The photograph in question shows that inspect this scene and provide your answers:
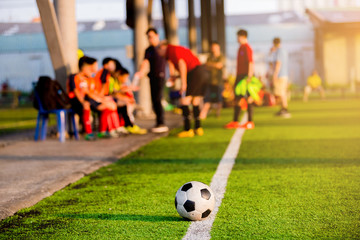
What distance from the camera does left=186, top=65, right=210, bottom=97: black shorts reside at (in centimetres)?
941

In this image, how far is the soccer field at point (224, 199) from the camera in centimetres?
331

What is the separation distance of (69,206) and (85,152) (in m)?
3.35

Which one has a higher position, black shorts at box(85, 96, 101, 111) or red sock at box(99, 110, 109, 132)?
black shorts at box(85, 96, 101, 111)

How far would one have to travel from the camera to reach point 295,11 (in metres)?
49.7

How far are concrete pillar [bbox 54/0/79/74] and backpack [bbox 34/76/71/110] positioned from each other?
812mm

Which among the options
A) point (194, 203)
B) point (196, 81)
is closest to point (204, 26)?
point (196, 81)

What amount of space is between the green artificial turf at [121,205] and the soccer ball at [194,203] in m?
0.07

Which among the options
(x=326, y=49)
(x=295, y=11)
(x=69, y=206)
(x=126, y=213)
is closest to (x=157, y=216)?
(x=126, y=213)

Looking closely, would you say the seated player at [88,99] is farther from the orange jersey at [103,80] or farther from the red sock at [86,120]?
the orange jersey at [103,80]

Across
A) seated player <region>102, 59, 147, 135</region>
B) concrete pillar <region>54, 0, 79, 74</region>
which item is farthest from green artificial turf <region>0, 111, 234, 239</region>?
concrete pillar <region>54, 0, 79, 74</region>

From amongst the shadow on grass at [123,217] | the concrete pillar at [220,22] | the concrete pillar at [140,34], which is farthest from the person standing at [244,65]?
the concrete pillar at [220,22]

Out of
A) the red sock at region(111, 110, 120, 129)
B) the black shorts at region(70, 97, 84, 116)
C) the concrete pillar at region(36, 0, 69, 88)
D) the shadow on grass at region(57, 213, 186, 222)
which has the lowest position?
the red sock at region(111, 110, 120, 129)

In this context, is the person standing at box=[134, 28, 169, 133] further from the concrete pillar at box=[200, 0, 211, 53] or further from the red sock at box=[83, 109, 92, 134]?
the concrete pillar at box=[200, 0, 211, 53]

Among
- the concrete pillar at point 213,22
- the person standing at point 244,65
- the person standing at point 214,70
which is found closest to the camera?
the person standing at point 244,65
